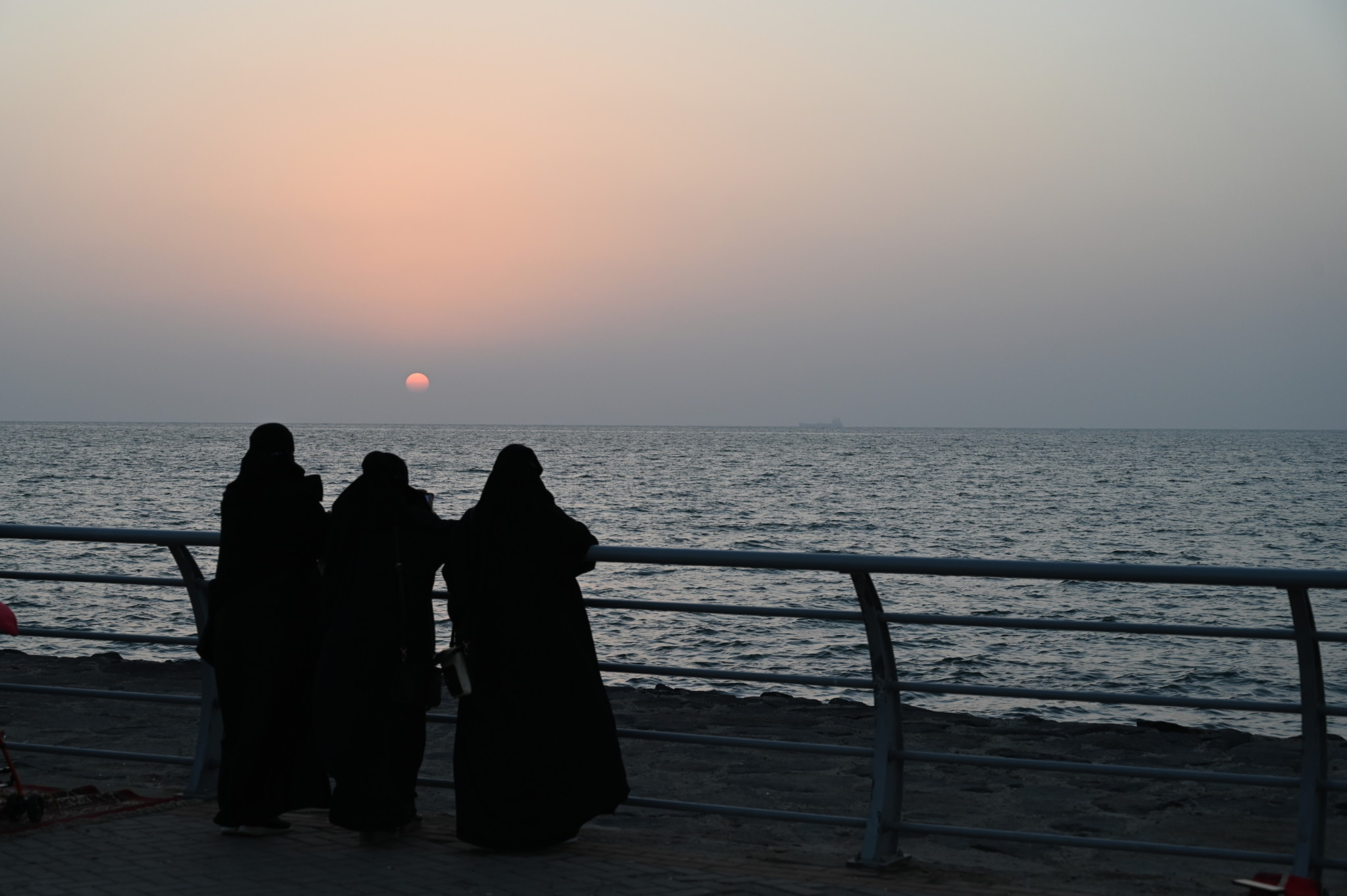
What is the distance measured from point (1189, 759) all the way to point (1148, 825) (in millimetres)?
2749

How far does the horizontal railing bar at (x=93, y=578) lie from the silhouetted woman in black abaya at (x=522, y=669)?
1.36 meters

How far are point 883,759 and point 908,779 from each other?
417 centimetres

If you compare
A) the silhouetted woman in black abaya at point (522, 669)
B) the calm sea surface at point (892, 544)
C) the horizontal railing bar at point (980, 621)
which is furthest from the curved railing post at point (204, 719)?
the calm sea surface at point (892, 544)

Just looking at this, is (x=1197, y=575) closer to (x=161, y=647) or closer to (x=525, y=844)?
(x=525, y=844)

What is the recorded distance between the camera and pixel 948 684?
392 centimetres

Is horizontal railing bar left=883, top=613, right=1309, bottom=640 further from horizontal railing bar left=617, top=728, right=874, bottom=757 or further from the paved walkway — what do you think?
the paved walkway

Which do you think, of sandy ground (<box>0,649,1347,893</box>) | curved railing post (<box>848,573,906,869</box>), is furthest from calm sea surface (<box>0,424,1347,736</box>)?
curved railing post (<box>848,573,906,869</box>)

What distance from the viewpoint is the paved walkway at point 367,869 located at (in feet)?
13.7

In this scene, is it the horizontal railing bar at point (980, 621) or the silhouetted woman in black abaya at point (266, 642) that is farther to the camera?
the silhouetted woman in black abaya at point (266, 642)

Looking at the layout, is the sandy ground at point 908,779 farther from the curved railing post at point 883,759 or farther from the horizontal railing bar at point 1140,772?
the horizontal railing bar at point 1140,772

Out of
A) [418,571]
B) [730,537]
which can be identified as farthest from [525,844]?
[730,537]

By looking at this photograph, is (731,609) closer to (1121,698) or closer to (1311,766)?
(1121,698)

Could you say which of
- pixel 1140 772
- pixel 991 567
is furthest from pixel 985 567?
pixel 1140 772

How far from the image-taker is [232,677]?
4.92 meters
